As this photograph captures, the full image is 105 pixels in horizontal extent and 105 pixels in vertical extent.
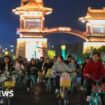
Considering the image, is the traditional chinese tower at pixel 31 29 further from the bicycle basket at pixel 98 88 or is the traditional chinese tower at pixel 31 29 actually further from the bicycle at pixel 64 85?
the bicycle basket at pixel 98 88

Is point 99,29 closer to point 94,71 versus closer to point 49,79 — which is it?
point 49,79

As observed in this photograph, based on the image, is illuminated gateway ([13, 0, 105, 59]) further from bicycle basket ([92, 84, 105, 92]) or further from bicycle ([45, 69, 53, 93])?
bicycle basket ([92, 84, 105, 92])

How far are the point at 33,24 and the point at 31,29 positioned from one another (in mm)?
2216

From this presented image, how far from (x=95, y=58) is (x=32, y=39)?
89.3 m

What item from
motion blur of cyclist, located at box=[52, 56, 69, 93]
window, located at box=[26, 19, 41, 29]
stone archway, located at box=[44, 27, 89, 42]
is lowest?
motion blur of cyclist, located at box=[52, 56, 69, 93]

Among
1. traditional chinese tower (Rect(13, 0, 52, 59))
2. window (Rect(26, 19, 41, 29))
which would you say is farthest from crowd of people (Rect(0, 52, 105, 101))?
window (Rect(26, 19, 41, 29))

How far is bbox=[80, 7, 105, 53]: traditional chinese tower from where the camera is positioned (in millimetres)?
104031

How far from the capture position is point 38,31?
338 ft

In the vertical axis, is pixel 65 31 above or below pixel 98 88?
above

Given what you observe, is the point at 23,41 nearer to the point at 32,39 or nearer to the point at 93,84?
the point at 32,39

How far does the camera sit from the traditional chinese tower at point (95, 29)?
104031mm

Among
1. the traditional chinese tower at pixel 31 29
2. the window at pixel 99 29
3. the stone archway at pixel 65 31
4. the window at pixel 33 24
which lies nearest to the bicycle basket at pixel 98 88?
the traditional chinese tower at pixel 31 29

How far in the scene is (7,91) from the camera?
15922 millimetres

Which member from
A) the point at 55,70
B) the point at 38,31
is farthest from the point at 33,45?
the point at 55,70
